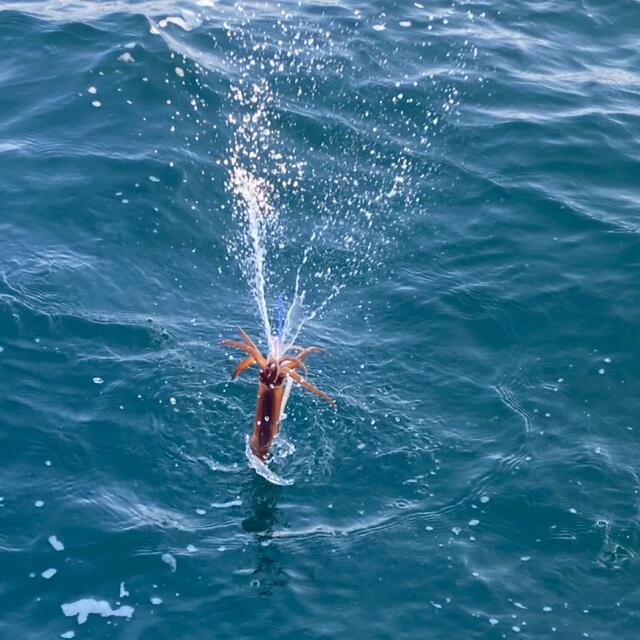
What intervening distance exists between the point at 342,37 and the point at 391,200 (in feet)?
24.9

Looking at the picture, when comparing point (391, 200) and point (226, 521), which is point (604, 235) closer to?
point (391, 200)

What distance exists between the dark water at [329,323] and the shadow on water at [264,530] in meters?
0.04

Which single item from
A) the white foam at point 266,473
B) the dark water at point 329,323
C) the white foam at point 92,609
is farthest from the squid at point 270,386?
the white foam at point 92,609

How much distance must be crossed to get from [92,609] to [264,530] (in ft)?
9.31

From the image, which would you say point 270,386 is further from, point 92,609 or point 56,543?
point 92,609

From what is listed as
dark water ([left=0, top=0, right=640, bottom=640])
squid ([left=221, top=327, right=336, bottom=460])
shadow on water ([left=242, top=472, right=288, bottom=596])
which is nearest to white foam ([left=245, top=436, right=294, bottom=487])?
shadow on water ([left=242, top=472, right=288, bottom=596])

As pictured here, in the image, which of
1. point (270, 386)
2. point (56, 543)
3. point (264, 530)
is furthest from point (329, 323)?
point (56, 543)

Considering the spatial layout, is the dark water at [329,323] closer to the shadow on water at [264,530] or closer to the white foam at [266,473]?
the shadow on water at [264,530]

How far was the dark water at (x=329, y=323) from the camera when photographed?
14.5 metres

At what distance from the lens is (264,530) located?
15.2m

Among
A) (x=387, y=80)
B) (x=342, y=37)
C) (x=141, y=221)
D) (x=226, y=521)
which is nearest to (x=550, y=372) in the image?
(x=226, y=521)

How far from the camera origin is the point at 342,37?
27.4 m

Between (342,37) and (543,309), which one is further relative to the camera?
(342,37)

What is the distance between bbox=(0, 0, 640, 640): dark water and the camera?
1455cm
